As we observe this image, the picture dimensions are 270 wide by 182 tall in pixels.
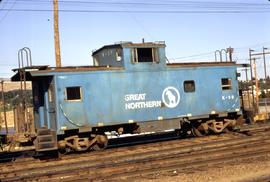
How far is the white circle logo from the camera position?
19141mm

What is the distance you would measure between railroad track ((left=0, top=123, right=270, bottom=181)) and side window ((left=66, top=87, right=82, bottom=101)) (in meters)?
2.25

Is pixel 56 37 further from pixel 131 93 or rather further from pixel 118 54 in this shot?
pixel 131 93

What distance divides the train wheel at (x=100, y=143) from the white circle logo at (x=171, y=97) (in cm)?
306

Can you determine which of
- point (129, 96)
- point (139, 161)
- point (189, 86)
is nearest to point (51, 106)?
point (129, 96)

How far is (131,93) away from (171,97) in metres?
1.92

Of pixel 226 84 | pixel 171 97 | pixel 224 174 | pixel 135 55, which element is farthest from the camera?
pixel 226 84

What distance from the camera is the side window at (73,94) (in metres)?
17.2

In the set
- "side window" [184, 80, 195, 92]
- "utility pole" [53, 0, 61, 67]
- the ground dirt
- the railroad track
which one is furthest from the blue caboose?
the ground dirt

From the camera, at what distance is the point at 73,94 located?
683 inches

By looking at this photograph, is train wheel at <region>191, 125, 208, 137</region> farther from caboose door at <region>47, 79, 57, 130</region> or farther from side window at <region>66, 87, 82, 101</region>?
caboose door at <region>47, 79, 57, 130</region>

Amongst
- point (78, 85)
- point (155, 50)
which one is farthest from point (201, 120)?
point (78, 85)

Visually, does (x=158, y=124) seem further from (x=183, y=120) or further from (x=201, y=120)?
(x=201, y=120)

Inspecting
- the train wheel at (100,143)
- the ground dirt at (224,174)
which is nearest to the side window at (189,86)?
the train wheel at (100,143)

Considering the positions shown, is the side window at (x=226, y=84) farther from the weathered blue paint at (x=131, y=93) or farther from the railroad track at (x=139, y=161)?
the railroad track at (x=139, y=161)
